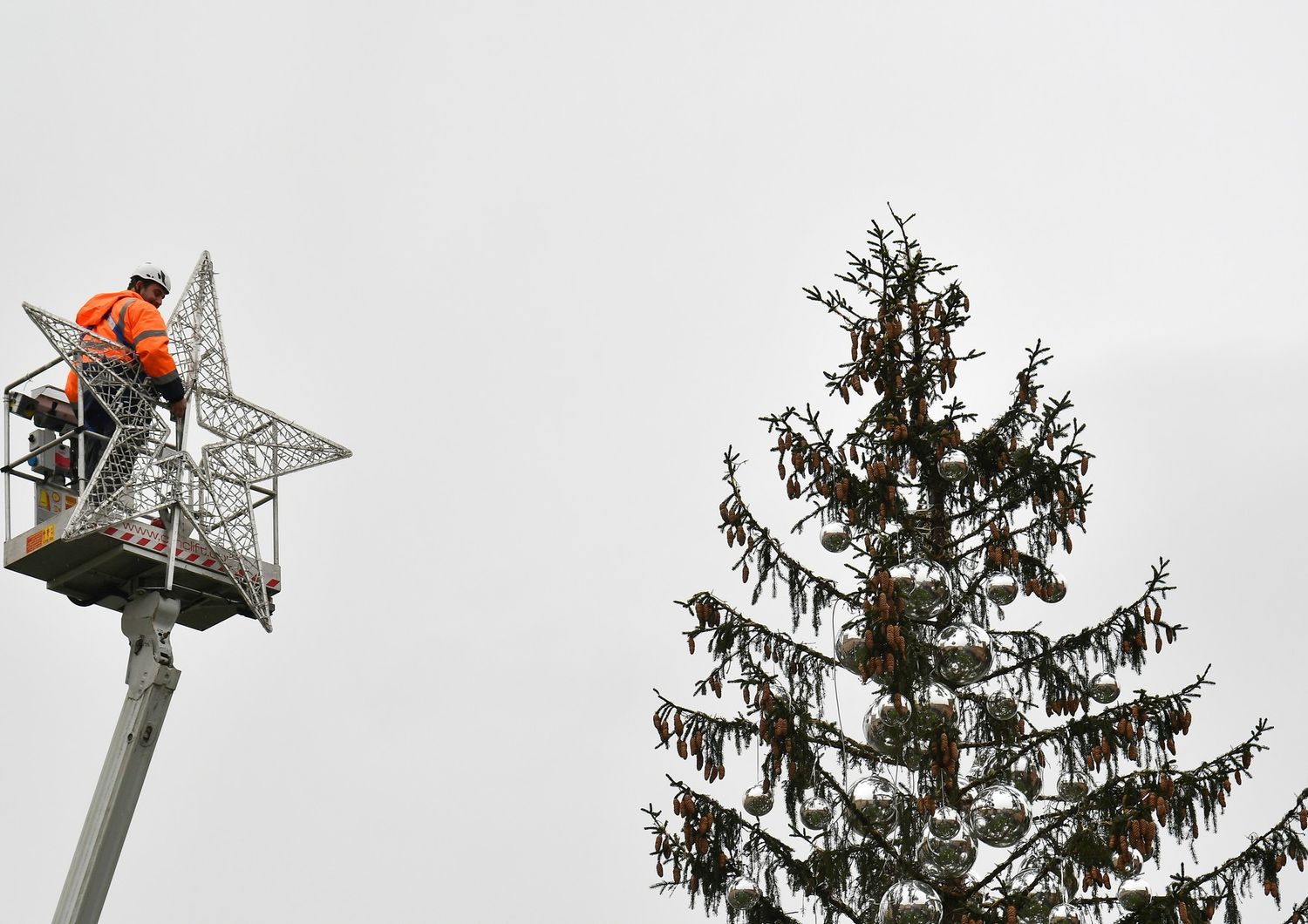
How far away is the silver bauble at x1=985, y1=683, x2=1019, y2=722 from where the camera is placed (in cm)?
1251

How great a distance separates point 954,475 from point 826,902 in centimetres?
326

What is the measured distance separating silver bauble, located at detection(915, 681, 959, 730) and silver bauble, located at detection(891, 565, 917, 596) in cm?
69

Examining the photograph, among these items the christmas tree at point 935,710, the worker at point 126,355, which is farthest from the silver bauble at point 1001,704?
the worker at point 126,355

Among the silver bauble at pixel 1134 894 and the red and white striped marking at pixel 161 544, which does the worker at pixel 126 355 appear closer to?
the red and white striped marking at pixel 161 544

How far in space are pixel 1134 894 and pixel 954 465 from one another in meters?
3.24

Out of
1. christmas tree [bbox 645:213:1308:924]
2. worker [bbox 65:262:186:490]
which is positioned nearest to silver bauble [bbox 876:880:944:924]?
christmas tree [bbox 645:213:1308:924]

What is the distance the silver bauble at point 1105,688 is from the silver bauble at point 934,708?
1.82 m

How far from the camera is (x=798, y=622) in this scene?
13.1 meters

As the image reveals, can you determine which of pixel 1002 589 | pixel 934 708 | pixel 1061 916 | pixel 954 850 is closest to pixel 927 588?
pixel 934 708

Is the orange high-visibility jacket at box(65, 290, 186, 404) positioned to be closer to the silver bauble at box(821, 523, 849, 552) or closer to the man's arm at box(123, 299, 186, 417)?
the man's arm at box(123, 299, 186, 417)

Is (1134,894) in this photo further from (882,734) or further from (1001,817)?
(882,734)

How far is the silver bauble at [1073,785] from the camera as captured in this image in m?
12.5

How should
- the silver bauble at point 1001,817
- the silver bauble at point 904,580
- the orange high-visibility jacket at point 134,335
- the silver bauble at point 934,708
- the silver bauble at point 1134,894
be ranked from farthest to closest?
the orange high-visibility jacket at point 134,335 < the silver bauble at point 1134,894 < the silver bauble at point 904,580 < the silver bauble at point 934,708 < the silver bauble at point 1001,817

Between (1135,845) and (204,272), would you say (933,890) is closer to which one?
(1135,845)
